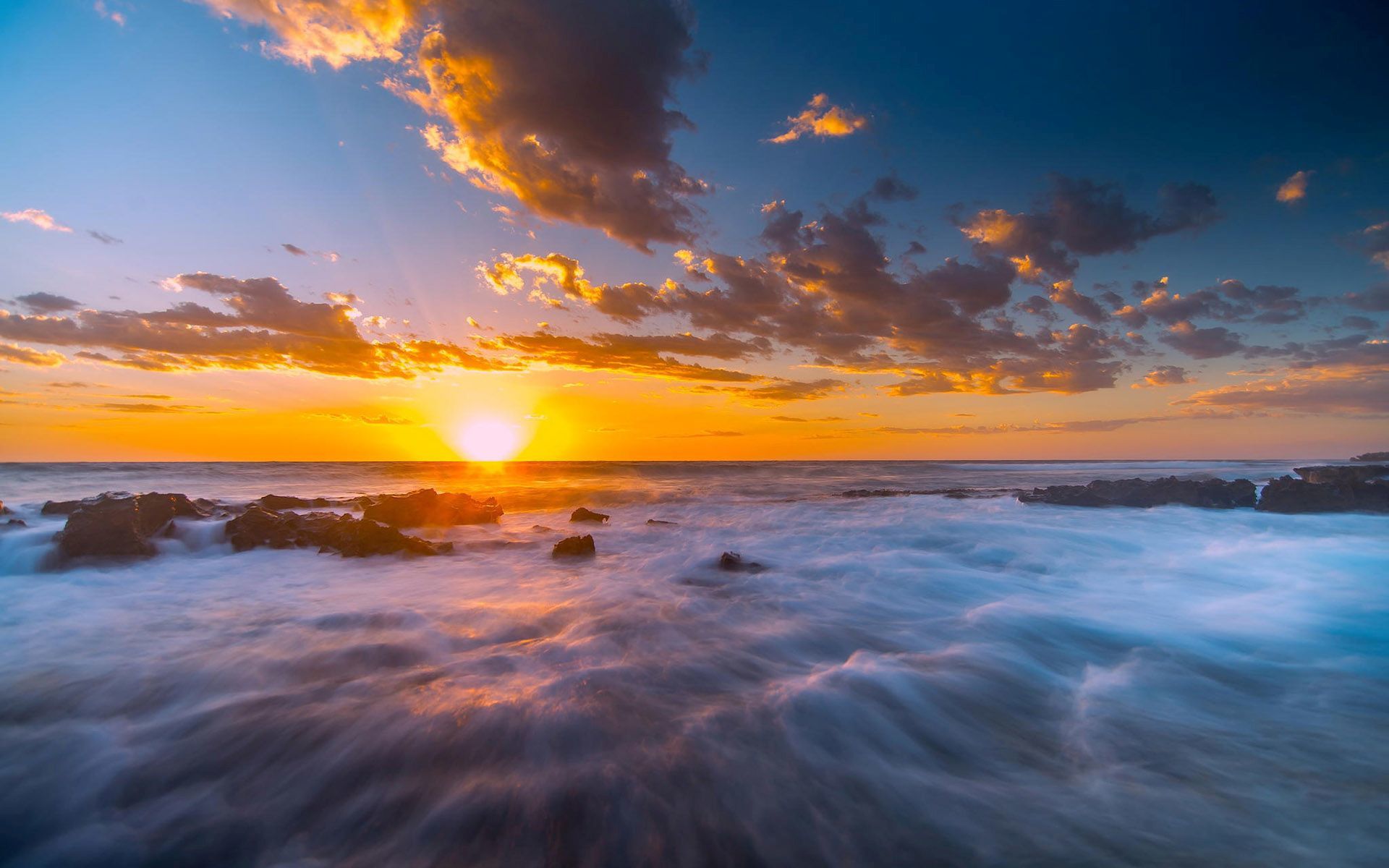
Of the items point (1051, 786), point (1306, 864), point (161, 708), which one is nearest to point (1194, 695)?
point (1306, 864)

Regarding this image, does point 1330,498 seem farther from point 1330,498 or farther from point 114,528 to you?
point 114,528

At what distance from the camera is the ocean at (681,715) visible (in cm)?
321

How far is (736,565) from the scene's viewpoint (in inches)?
408

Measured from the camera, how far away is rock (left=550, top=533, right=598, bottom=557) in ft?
36.8

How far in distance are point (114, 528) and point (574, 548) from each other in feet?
28.3

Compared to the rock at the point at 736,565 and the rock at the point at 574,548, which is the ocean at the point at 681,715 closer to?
the rock at the point at 736,565

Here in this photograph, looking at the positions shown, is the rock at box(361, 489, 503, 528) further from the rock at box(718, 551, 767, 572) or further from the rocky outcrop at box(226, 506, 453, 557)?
the rock at box(718, 551, 767, 572)

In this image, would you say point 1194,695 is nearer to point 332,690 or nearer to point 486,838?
point 486,838

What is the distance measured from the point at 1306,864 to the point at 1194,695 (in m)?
2.61

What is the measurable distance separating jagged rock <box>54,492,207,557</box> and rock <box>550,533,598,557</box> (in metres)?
7.66

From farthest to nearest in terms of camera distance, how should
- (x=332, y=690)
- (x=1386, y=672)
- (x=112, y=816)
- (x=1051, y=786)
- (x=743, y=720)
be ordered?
1. (x=1386, y=672)
2. (x=332, y=690)
3. (x=743, y=720)
4. (x=1051, y=786)
5. (x=112, y=816)

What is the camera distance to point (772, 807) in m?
3.39

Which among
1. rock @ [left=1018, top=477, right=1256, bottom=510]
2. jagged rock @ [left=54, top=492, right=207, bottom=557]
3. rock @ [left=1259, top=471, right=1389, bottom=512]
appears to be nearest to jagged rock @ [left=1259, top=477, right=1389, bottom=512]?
rock @ [left=1259, top=471, right=1389, bottom=512]

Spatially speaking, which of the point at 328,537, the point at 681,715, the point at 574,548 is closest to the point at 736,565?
the point at 574,548
